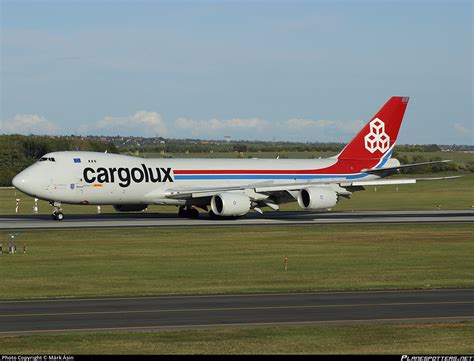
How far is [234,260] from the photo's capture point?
45.7 m

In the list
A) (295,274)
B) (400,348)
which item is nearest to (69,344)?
(400,348)

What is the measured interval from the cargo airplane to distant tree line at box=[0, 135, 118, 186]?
2841 inches

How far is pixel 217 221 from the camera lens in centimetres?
6800

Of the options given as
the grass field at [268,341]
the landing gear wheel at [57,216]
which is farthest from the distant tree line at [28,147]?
the grass field at [268,341]

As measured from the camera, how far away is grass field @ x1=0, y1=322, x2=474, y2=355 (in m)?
23.5

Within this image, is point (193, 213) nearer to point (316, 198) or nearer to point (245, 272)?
point (316, 198)

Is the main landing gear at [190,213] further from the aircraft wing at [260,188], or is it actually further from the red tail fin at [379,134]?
the red tail fin at [379,134]

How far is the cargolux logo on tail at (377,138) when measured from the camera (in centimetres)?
7888

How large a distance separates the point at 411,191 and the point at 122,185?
56.7 meters

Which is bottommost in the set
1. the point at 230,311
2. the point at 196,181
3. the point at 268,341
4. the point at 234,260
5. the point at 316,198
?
the point at 234,260

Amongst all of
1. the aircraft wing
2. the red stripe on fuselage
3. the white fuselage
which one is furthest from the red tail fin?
the aircraft wing

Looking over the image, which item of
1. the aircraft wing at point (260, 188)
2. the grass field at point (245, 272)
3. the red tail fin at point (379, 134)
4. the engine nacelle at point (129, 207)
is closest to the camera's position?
the grass field at point (245, 272)

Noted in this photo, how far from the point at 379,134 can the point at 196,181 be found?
1784 cm

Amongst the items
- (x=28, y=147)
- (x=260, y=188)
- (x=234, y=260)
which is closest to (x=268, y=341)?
(x=234, y=260)
